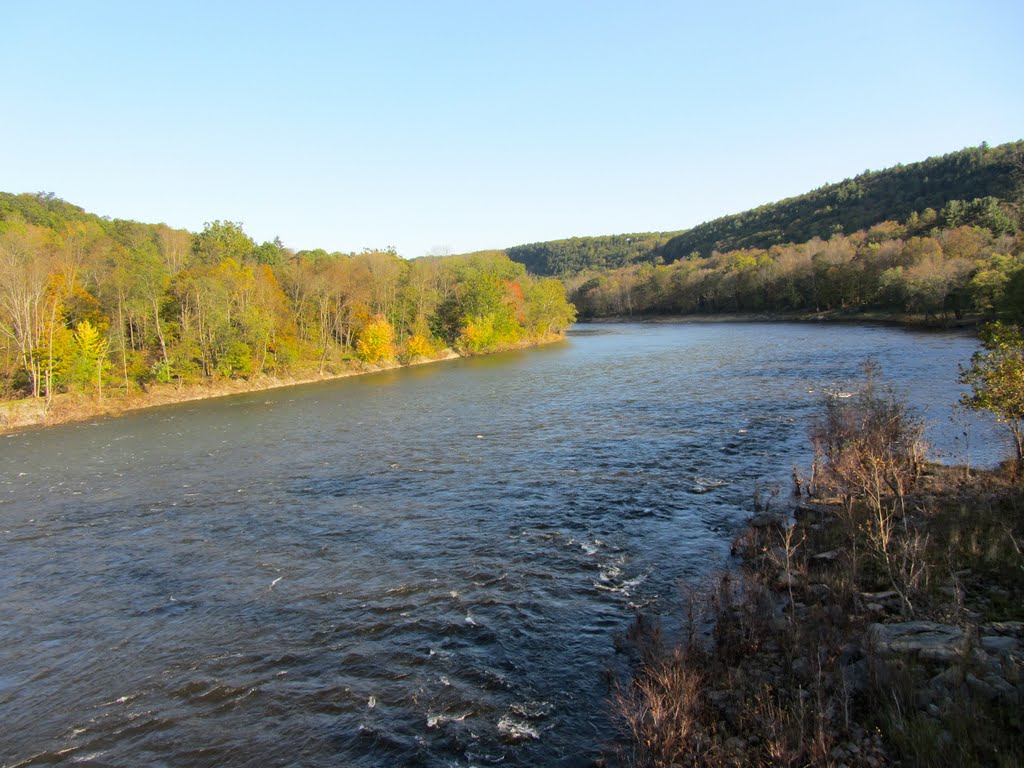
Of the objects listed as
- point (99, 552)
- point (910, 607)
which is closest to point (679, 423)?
point (910, 607)

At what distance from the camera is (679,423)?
29703 millimetres

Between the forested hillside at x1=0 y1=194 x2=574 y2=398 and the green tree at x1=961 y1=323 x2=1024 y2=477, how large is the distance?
53.9 meters

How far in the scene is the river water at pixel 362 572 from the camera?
9328mm

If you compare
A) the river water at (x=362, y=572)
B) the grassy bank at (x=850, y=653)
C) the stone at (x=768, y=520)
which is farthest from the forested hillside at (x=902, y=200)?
the grassy bank at (x=850, y=653)

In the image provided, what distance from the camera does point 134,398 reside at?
4791 cm

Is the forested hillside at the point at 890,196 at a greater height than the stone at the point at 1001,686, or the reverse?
the forested hillside at the point at 890,196

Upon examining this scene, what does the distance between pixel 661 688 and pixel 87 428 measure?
4352cm

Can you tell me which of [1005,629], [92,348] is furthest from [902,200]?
[1005,629]

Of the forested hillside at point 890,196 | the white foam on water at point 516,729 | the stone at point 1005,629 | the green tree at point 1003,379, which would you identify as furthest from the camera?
the forested hillside at point 890,196

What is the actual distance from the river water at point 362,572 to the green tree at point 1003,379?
4077mm

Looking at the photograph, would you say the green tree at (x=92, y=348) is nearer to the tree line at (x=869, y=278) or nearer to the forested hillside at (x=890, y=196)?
the tree line at (x=869, y=278)

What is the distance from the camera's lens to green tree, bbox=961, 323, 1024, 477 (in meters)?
15.6

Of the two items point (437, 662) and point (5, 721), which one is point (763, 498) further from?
point (5, 721)

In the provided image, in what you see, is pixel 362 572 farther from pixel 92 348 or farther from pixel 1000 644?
pixel 92 348
